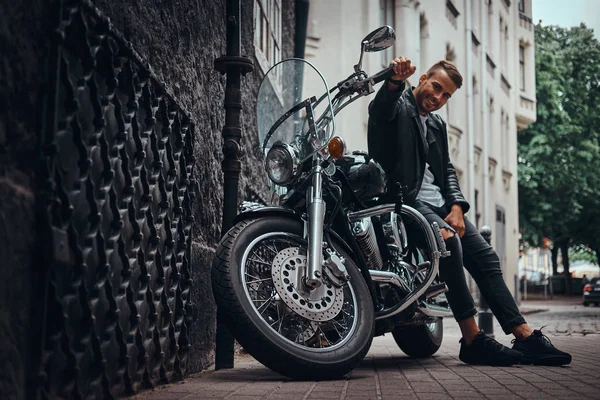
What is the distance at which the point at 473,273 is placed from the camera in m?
6.11

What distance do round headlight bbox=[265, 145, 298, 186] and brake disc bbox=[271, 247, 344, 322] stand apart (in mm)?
421

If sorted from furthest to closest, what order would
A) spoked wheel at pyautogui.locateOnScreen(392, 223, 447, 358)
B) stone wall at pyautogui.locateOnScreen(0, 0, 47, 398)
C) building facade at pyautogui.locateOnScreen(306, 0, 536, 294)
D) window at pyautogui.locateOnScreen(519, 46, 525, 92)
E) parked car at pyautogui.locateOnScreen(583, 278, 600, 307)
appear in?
window at pyautogui.locateOnScreen(519, 46, 525, 92), parked car at pyautogui.locateOnScreen(583, 278, 600, 307), building facade at pyautogui.locateOnScreen(306, 0, 536, 294), spoked wheel at pyautogui.locateOnScreen(392, 223, 447, 358), stone wall at pyautogui.locateOnScreen(0, 0, 47, 398)

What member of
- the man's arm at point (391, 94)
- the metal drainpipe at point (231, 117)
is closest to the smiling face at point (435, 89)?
the man's arm at point (391, 94)

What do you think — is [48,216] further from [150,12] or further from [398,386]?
[398,386]

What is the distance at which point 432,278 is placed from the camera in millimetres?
5246

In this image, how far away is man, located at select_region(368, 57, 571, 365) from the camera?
5469 millimetres

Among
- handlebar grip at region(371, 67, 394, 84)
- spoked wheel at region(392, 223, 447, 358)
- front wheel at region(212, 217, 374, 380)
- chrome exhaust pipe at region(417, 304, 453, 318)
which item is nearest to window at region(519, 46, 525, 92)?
spoked wheel at region(392, 223, 447, 358)

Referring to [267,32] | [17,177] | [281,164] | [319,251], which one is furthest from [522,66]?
[17,177]

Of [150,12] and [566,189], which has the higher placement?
[566,189]

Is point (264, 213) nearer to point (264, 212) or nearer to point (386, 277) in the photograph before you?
point (264, 212)

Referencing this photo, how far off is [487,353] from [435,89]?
1654mm

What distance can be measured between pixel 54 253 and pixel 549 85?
36.4 meters

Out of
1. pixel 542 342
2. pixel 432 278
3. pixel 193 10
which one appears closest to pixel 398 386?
pixel 432 278

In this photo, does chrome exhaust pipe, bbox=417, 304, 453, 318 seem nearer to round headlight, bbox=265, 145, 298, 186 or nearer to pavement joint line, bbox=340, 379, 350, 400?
pavement joint line, bbox=340, 379, 350, 400
